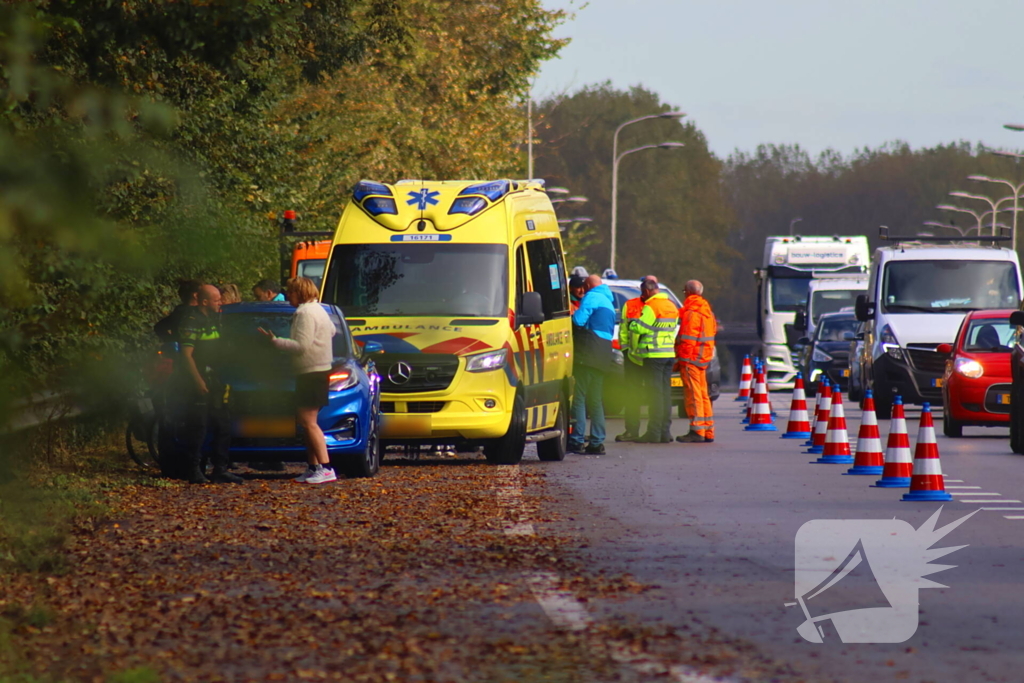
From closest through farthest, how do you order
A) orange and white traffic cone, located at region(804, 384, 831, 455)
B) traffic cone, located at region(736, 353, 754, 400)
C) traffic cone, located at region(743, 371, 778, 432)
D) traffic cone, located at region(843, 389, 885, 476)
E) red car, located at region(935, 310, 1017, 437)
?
1. traffic cone, located at region(843, 389, 885, 476)
2. orange and white traffic cone, located at region(804, 384, 831, 455)
3. red car, located at region(935, 310, 1017, 437)
4. traffic cone, located at region(743, 371, 778, 432)
5. traffic cone, located at region(736, 353, 754, 400)

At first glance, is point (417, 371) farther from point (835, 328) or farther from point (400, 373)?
point (835, 328)

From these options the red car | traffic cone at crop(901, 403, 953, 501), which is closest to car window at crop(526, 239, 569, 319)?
traffic cone at crop(901, 403, 953, 501)

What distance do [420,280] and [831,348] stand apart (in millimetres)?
22939

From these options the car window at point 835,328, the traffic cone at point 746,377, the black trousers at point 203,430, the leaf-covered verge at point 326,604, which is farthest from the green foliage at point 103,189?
the car window at point 835,328

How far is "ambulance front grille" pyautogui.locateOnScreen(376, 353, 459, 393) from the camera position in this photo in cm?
1505

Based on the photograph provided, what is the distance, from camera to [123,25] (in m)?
8.10

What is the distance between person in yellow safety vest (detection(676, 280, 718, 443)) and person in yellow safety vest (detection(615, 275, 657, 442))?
18.9 inches

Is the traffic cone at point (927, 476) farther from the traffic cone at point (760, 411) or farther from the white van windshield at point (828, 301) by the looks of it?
the white van windshield at point (828, 301)

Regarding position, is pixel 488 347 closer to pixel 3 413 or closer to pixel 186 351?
pixel 186 351

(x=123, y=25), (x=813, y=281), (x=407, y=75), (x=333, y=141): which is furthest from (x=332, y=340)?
(x=813, y=281)

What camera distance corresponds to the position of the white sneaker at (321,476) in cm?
1326

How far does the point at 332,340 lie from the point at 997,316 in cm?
1130

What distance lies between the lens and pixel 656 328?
19.0 metres

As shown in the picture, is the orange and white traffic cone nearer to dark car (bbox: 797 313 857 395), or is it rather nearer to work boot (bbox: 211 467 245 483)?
work boot (bbox: 211 467 245 483)
